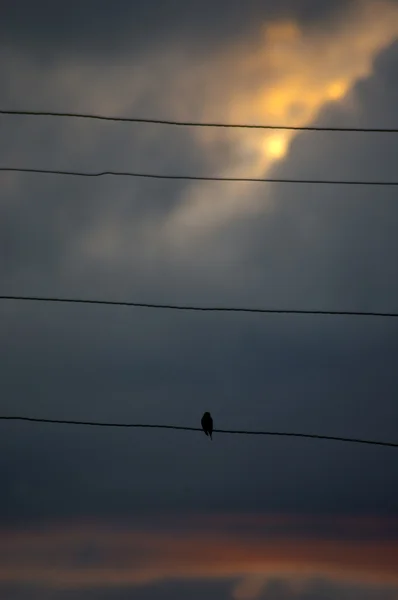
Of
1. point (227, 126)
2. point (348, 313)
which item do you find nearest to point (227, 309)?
point (348, 313)

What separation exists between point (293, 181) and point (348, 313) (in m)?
2.29

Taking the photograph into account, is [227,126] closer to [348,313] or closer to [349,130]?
[349,130]

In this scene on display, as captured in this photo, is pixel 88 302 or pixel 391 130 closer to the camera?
pixel 88 302

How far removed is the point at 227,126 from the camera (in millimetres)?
17938

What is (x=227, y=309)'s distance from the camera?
57.7 feet

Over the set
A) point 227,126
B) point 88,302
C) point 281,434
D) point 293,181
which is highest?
point 227,126

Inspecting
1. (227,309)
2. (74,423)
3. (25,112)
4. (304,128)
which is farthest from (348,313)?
(25,112)

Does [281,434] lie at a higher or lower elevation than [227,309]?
lower

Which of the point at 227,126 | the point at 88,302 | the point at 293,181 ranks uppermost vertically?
the point at 227,126

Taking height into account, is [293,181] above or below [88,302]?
above

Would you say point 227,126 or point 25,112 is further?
point 227,126

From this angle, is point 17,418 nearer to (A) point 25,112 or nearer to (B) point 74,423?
(B) point 74,423

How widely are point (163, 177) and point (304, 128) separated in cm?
244

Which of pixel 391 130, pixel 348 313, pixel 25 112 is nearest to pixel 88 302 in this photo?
pixel 25 112
